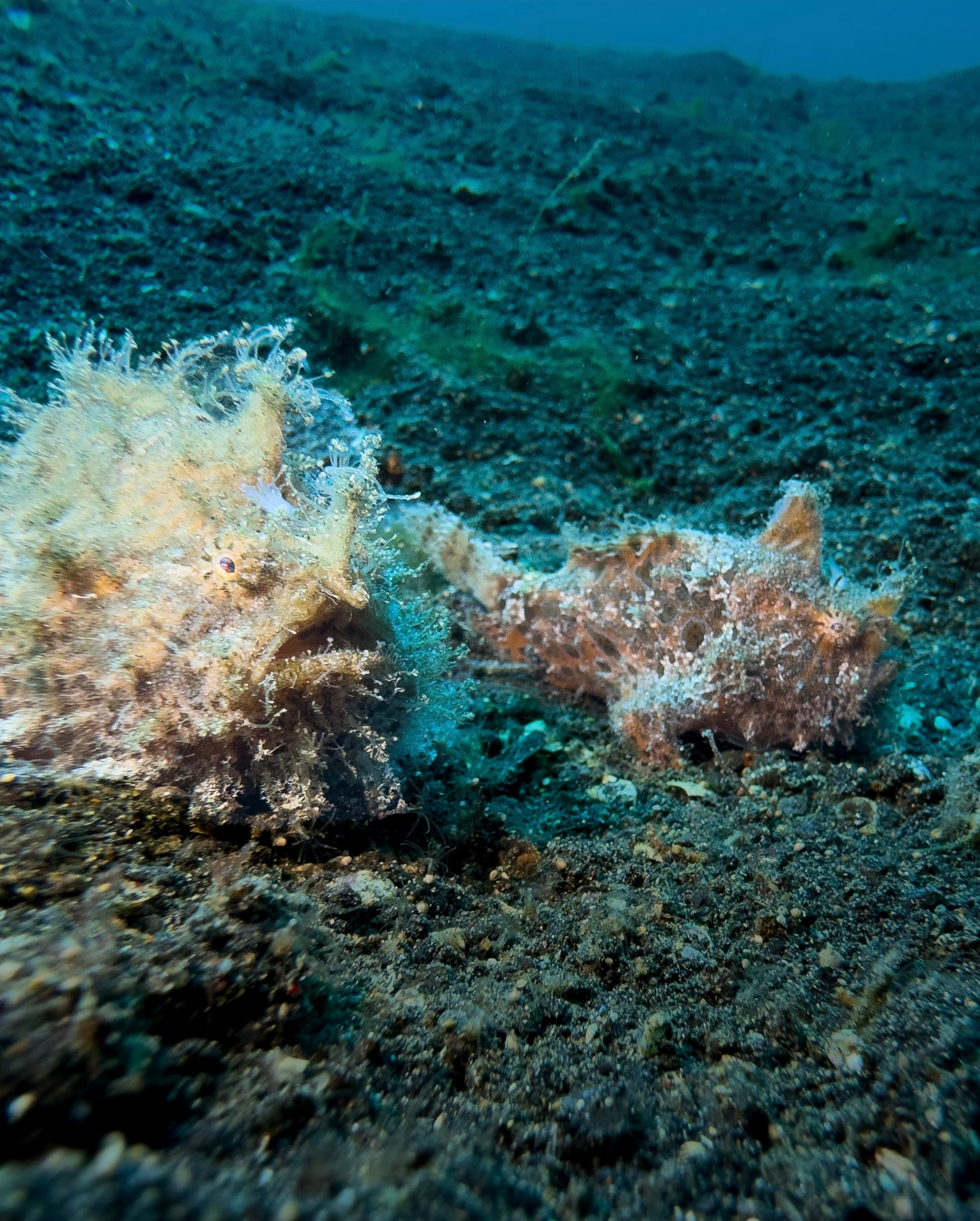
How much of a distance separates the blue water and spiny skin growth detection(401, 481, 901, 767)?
59.2 m

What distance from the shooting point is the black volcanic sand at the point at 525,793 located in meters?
1.07

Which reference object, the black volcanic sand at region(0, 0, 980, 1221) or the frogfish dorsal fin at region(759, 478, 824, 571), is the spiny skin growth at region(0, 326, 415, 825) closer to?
the black volcanic sand at region(0, 0, 980, 1221)

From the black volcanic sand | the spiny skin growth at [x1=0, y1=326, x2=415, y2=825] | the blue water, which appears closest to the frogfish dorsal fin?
the black volcanic sand

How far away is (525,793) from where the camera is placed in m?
3.32

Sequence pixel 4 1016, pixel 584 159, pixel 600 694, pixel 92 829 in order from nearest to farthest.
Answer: pixel 4 1016 < pixel 92 829 < pixel 600 694 < pixel 584 159

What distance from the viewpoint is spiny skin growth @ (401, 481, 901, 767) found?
3.51m

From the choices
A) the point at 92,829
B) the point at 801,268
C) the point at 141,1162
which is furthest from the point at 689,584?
the point at 801,268

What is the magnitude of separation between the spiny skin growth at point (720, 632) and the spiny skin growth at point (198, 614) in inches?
82.0

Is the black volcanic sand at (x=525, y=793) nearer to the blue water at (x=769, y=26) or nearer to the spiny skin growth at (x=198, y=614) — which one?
the spiny skin growth at (x=198, y=614)

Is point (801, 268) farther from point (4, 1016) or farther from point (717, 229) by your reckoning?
point (4, 1016)

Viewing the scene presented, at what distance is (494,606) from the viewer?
434 centimetres

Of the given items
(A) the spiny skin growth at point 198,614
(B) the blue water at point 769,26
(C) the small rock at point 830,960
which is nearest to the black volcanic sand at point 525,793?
(C) the small rock at point 830,960

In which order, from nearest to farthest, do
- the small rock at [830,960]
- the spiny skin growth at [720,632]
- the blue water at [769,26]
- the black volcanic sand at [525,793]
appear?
the black volcanic sand at [525,793], the small rock at [830,960], the spiny skin growth at [720,632], the blue water at [769,26]

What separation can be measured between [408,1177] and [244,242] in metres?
7.70
